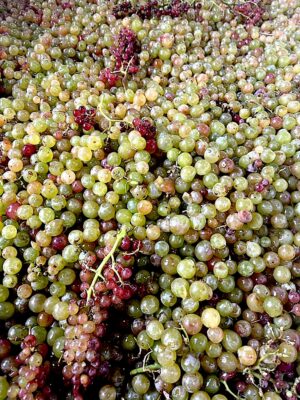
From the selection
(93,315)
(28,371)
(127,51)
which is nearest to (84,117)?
(127,51)

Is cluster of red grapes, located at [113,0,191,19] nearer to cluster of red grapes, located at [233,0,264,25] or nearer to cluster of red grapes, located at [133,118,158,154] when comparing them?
cluster of red grapes, located at [233,0,264,25]

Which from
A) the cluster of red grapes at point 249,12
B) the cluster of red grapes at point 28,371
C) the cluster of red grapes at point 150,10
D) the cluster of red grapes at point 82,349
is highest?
the cluster of red grapes at point 249,12

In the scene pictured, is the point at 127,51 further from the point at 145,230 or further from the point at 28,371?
the point at 28,371

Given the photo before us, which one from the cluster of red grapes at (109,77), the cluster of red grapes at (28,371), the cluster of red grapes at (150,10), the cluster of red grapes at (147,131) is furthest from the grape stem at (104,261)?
the cluster of red grapes at (150,10)

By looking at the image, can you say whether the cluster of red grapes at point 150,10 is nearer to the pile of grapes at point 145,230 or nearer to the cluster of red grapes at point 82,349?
the pile of grapes at point 145,230

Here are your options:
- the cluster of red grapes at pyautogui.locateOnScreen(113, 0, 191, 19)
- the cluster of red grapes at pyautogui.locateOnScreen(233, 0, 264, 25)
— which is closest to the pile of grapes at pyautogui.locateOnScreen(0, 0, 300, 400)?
the cluster of red grapes at pyautogui.locateOnScreen(113, 0, 191, 19)

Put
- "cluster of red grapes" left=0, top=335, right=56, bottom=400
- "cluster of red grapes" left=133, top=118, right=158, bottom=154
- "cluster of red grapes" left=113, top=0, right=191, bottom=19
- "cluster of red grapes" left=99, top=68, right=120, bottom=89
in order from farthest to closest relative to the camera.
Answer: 1. "cluster of red grapes" left=113, top=0, right=191, bottom=19
2. "cluster of red grapes" left=99, top=68, right=120, bottom=89
3. "cluster of red grapes" left=133, top=118, right=158, bottom=154
4. "cluster of red grapes" left=0, top=335, right=56, bottom=400

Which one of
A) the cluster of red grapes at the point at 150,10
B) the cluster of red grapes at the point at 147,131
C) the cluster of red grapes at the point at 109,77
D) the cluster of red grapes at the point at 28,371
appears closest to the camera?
the cluster of red grapes at the point at 28,371

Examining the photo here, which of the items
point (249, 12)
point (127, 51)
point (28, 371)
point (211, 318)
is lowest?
point (28, 371)
